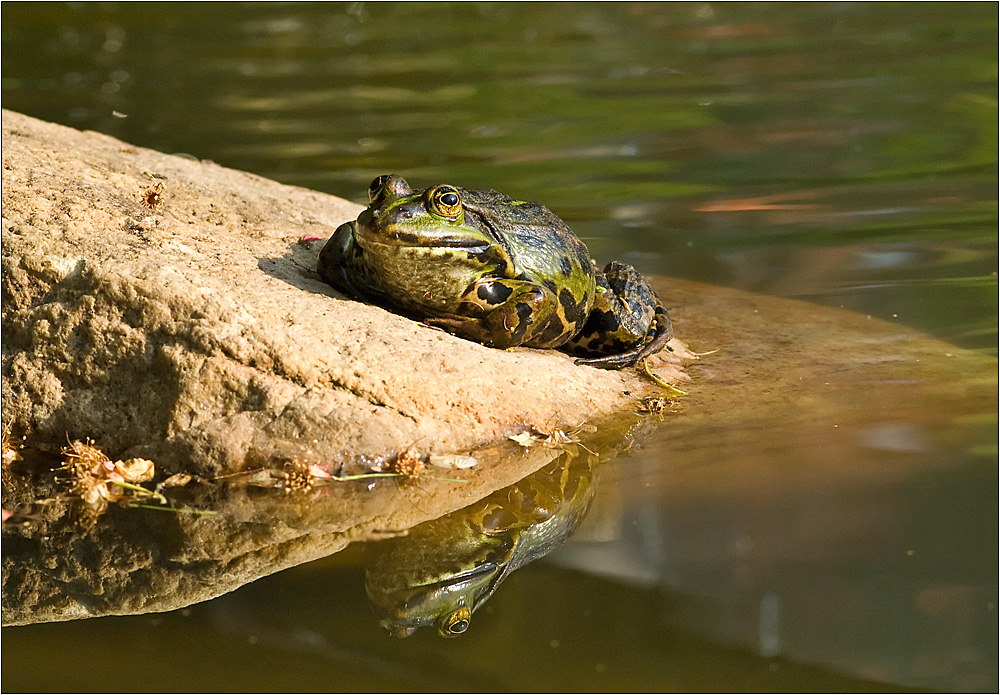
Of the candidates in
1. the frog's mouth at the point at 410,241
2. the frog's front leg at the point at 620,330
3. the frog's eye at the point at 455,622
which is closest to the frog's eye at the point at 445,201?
the frog's mouth at the point at 410,241

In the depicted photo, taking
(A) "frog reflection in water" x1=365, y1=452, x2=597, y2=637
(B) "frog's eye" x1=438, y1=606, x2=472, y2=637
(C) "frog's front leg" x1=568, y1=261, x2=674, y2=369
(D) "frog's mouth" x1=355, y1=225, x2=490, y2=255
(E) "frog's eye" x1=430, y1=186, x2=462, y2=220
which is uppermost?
(E) "frog's eye" x1=430, y1=186, x2=462, y2=220

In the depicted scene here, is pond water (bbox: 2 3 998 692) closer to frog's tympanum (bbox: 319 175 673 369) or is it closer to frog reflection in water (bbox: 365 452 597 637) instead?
frog reflection in water (bbox: 365 452 597 637)

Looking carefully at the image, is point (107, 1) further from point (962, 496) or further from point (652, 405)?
point (962, 496)

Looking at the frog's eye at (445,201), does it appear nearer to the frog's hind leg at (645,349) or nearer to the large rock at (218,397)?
the large rock at (218,397)

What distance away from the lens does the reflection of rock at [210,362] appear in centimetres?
485

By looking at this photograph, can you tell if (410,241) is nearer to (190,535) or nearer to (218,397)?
(218,397)

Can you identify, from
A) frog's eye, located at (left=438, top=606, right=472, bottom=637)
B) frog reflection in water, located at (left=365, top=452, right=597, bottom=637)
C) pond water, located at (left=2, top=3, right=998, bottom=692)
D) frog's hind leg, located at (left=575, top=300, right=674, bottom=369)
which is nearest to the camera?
pond water, located at (left=2, top=3, right=998, bottom=692)

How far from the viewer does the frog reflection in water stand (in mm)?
3918

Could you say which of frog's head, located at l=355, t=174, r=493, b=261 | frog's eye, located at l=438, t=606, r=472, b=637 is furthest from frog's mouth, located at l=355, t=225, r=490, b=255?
frog's eye, located at l=438, t=606, r=472, b=637

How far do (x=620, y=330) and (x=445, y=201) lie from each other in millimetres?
1355

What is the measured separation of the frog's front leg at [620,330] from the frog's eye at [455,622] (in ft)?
7.30

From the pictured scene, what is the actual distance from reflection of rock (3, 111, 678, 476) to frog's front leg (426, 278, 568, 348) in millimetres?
117

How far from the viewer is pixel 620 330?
5973mm

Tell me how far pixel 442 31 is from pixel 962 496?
1522cm
